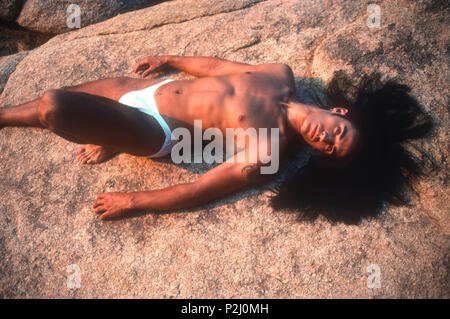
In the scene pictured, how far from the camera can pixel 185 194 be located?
2.06m

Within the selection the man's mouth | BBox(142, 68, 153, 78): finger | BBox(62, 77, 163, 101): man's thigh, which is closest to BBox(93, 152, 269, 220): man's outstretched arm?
the man's mouth

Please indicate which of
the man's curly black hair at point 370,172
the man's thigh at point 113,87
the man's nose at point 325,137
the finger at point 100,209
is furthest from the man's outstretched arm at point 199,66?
the finger at point 100,209

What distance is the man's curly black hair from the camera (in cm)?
217

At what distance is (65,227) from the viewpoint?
2.13 meters

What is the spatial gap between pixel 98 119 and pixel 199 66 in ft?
3.48

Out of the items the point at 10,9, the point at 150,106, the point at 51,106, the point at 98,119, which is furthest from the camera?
the point at 10,9

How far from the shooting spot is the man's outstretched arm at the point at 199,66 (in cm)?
252

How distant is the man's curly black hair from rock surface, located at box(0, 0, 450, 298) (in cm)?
9

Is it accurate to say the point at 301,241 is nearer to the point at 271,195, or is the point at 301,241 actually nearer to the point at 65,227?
the point at 271,195

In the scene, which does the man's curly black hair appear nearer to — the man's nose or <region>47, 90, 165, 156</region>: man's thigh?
the man's nose

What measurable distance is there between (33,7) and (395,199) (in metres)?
4.04

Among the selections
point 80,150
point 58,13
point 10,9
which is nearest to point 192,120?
point 80,150

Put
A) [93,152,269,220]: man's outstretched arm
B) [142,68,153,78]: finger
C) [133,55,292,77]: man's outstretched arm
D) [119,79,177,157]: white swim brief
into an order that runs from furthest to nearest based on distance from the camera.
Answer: [142,68,153,78]: finger → [133,55,292,77]: man's outstretched arm → [119,79,177,157]: white swim brief → [93,152,269,220]: man's outstretched arm

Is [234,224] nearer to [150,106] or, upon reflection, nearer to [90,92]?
[150,106]
